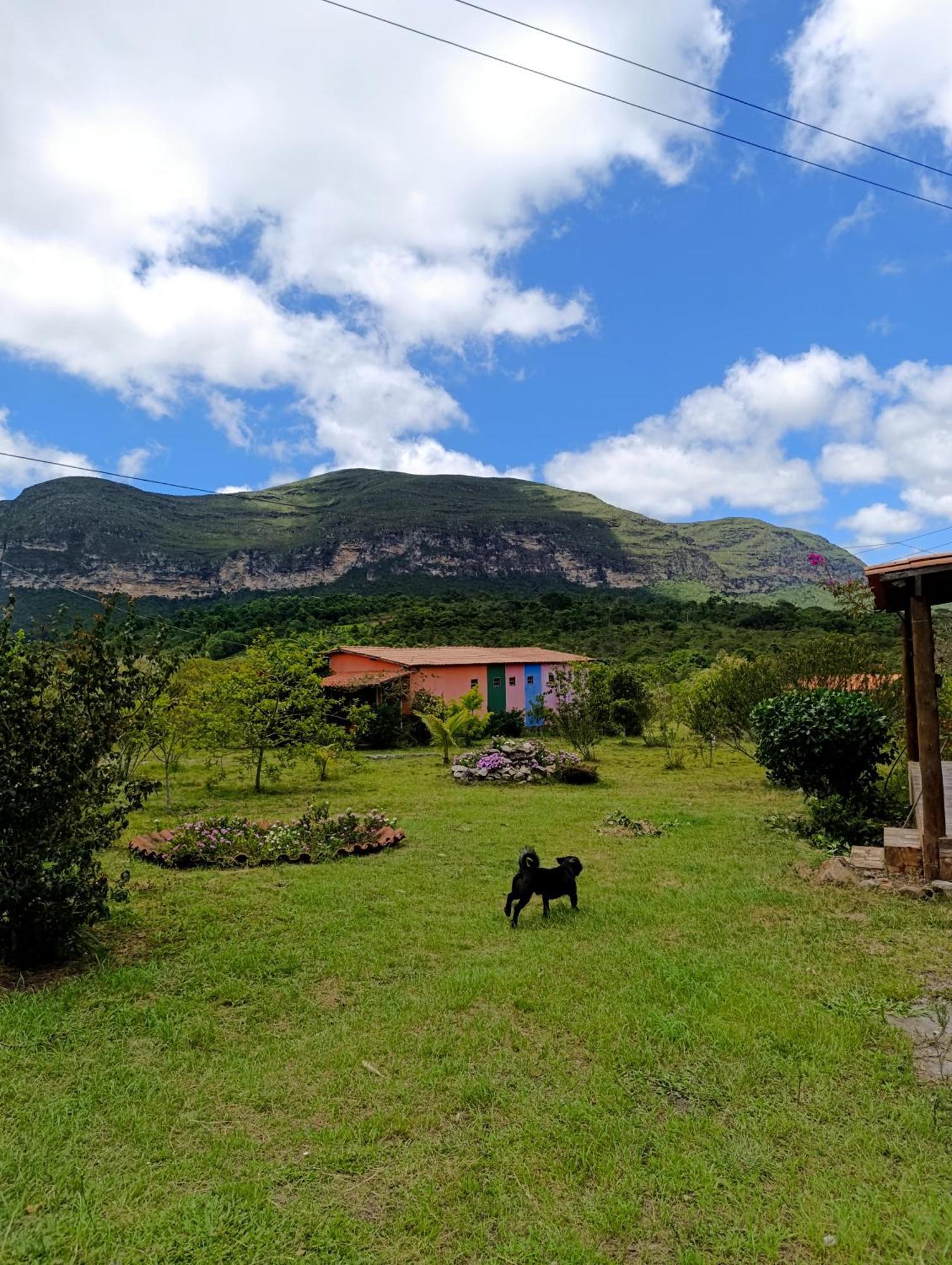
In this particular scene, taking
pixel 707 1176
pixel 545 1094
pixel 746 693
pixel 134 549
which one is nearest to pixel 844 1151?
pixel 707 1176

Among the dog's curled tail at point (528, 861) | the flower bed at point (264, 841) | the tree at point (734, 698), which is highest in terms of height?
the tree at point (734, 698)

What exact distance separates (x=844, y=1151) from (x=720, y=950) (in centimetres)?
221

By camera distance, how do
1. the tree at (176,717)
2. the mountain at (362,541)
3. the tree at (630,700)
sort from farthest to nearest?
1. the mountain at (362,541)
2. the tree at (630,700)
3. the tree at (176,717)

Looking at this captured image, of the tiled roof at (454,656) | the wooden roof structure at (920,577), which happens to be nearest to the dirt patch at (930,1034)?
the wooden roof structure at (920,577)

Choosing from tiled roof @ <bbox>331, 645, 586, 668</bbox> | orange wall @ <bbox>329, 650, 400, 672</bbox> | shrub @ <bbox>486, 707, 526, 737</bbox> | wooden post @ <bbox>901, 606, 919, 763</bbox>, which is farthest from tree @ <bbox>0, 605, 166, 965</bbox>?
shrub @ <bbox>486, 707, 526, 737</bbox>

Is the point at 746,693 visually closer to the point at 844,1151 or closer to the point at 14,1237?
the point at 844,1151

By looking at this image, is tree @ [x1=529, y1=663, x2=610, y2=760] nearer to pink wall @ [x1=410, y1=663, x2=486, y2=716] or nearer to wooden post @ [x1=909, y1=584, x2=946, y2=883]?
pink wall @ [x1=410, y1=663, x2=486, y2=716]

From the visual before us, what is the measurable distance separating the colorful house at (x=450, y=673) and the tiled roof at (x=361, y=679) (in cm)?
2

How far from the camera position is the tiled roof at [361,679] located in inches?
974

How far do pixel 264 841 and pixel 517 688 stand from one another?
21.5 m

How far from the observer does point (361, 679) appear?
84.0 ft

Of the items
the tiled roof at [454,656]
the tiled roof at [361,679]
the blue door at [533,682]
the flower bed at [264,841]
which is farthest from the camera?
the blue door at [533,682]

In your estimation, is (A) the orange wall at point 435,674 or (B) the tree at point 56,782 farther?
(A) the orange wall at point 435,674

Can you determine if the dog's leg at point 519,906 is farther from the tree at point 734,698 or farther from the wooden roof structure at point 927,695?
→ the tree at point 734,698
